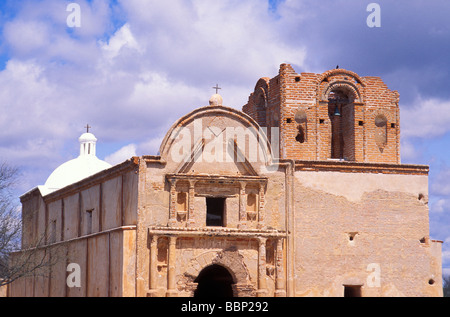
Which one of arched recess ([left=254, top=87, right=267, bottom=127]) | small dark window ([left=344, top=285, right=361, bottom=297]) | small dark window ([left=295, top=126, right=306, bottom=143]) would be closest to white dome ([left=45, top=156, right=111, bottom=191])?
arched recess ([left=254, top=87, right=267, bottom=127])

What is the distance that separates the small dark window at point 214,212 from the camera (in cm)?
2567

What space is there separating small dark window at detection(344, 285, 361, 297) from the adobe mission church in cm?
4

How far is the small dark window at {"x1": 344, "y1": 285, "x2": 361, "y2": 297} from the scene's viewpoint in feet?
84.1

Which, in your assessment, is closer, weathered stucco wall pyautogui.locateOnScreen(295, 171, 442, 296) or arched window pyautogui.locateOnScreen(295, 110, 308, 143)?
weathered stucco wall pyautogui.locateOnScreen(295, 171, 442, 296)

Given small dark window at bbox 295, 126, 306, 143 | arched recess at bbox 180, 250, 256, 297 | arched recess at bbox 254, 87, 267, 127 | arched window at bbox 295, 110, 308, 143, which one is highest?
arched recess at bbox 254, 87, 267, 127

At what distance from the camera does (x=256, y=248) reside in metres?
24.8

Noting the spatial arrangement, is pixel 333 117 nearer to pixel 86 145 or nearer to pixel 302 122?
pixel 302 122

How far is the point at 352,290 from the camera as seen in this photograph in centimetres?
2584

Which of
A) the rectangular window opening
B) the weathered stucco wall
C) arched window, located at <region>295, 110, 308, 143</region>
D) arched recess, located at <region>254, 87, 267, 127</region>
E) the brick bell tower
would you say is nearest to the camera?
the weathered stucco wall

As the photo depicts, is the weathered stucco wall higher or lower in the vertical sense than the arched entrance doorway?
higher

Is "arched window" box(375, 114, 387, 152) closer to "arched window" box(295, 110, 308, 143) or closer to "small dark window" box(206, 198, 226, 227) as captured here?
"arched window" box(295, 110, 308, 143)
